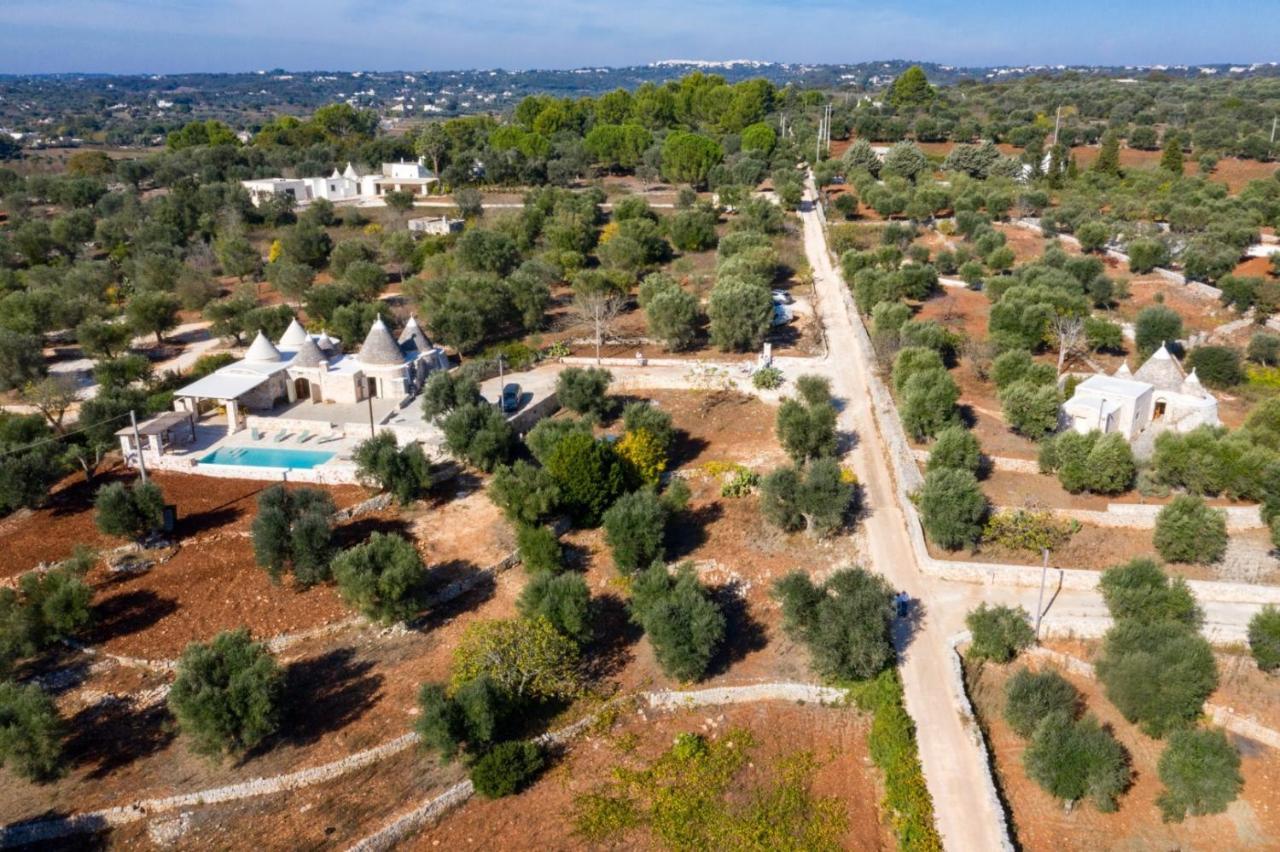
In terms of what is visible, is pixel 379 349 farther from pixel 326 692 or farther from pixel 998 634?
pixel 998 634

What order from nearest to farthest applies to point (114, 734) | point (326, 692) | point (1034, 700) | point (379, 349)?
point (1034, 700)
point (114, 734)
point (326, 692)
point (379, 349)

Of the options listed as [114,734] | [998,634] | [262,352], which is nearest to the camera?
[114,734]

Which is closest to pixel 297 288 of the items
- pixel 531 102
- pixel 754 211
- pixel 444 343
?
pixel 444 343

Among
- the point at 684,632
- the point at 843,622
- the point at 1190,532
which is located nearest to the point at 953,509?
the point at 1190,532

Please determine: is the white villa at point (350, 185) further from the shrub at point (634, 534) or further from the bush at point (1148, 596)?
the bush at point (1148, 596)

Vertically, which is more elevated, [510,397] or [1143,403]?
[1143,403]

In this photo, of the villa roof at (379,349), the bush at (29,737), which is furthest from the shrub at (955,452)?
the bush at (29,737)

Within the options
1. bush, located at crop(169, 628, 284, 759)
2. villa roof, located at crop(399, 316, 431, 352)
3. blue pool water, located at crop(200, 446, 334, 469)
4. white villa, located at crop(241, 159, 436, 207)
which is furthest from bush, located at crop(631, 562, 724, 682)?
white villa, located at crop(241, 159, 436, 207)
